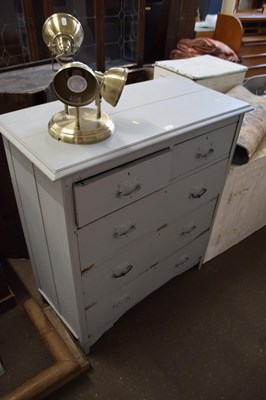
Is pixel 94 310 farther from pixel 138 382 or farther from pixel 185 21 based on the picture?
pixel 185 21

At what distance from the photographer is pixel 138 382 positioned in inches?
49.1

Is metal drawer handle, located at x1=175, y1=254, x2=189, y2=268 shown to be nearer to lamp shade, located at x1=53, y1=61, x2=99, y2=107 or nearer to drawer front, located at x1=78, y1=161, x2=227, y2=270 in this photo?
drawer front, located at x1=78, y1=161, x2=227, y2=270

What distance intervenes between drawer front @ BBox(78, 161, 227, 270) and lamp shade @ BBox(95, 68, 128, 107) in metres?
0.34

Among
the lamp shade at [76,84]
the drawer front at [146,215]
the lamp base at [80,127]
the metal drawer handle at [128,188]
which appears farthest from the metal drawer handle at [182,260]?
the lamp shade at [76,84]

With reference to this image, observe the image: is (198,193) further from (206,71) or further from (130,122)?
(206,71)

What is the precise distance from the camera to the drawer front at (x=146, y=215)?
961 mm

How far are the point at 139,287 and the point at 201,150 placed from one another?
2.10 ft

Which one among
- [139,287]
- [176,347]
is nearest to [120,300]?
[139,287]

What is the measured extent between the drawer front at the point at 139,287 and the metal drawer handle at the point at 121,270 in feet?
A: 0.32

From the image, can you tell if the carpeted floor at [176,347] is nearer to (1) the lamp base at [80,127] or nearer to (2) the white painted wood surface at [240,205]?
(2) the white painted wood surface at [240,205]

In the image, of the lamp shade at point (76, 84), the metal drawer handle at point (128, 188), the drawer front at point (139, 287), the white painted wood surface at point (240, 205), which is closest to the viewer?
the lamp shade at point (76, 84)

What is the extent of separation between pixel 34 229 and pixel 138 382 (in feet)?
2.43

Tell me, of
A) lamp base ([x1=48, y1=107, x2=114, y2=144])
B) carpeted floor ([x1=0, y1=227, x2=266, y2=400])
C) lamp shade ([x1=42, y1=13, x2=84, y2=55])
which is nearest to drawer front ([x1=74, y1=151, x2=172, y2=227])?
lamp base ([x1=48, y1=107, x2=114, y2=144])

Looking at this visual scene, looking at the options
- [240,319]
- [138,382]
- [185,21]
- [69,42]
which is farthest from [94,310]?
[185,21]
